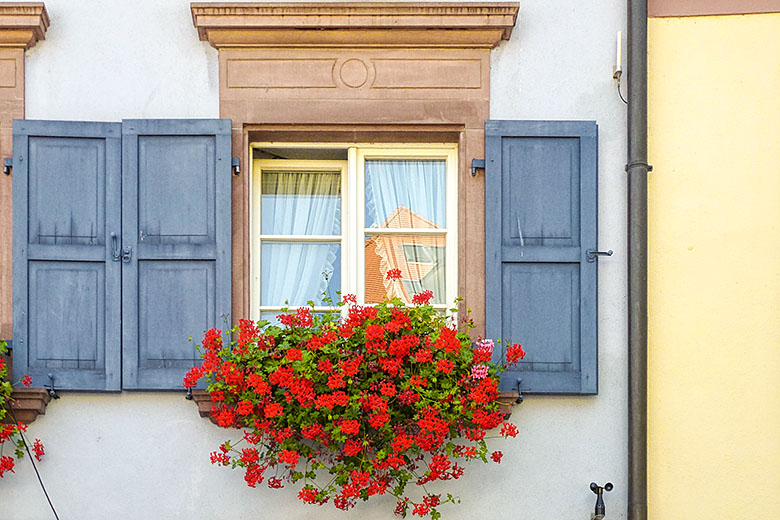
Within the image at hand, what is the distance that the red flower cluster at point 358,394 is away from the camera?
15.8 ft

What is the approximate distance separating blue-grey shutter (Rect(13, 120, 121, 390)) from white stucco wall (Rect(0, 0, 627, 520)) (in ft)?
0.50

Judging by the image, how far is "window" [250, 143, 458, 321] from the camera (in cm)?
556

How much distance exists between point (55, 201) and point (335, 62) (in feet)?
5.37

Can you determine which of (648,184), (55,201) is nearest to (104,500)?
(55,201)

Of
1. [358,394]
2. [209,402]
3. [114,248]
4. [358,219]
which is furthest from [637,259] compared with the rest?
[114,248]

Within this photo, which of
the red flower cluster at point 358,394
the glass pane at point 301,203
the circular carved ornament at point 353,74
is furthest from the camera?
the glass pane at point 301,203

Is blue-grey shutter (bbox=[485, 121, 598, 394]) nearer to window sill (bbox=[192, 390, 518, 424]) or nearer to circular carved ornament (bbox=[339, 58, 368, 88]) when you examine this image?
window sill (bbox=[192, 390, 518, 424])

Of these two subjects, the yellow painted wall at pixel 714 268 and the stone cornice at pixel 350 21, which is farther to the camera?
the stone cornice at pixel 350 21

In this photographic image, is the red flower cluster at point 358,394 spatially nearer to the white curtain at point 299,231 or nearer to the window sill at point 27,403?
the white curtain at point 299,231

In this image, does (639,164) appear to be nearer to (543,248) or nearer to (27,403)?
(543,248)

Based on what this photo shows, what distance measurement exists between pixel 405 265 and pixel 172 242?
1.25 m

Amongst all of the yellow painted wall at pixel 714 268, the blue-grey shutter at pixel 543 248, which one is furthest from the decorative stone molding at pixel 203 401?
the yellow painted wall at pixel 714 268

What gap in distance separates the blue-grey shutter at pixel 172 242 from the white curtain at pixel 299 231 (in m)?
0.41

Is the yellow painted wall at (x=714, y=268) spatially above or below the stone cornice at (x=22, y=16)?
below
